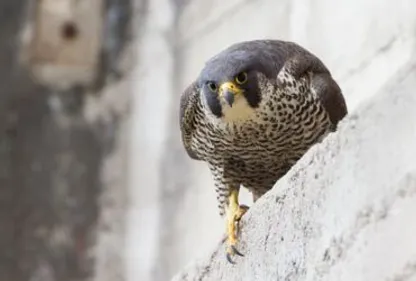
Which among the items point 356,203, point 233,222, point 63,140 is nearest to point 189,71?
point 63,140

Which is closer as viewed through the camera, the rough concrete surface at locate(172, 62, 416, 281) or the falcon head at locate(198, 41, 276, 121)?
the rough concrete surface at locate(172, 62, 416, 281)

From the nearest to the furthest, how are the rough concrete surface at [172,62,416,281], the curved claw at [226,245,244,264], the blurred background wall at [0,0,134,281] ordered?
the rough concrete surface at [172,62,416,281] → the curved claw at [226,245,244,264] → the blurred background wall at [0,0,134,281]

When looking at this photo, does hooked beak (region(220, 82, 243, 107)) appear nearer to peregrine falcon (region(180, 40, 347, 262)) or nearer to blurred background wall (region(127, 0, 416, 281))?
peregrine falcon (region(180, 40, 347, 262))

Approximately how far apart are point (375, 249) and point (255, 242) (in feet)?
1.44

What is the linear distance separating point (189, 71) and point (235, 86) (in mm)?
1718

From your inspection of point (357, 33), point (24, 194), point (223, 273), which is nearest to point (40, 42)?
point (24, 194)

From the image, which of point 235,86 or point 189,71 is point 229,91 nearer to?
point 235,86

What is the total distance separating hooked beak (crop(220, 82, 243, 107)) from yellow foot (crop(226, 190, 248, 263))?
7.4 inches

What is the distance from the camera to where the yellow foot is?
155 centimetres

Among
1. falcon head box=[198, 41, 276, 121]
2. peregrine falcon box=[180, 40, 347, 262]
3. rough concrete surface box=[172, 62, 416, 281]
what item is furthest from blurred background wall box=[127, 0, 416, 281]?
rough concrete surface box=[172, 62, 416, 281]

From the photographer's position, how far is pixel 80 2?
407cm

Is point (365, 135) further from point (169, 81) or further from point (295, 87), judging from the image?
point (169, 81)

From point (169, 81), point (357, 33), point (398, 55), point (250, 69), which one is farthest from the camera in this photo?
point (169, 81)

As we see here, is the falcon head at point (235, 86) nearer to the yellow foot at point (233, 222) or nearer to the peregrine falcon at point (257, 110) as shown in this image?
the peregrine falcon at point (257, 110)
